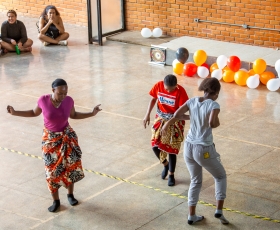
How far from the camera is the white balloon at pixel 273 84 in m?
10.0

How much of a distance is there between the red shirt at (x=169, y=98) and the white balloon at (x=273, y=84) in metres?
4.00

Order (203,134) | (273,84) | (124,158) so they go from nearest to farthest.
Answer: (203,134) < (124,158) < (273,84)

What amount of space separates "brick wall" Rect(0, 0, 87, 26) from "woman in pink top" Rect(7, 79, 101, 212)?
31.1 ft

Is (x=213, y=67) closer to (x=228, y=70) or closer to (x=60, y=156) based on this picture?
(x=228, y=70)

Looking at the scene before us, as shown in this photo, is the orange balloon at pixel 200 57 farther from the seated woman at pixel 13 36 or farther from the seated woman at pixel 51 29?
the seated woman at pixel 13 36

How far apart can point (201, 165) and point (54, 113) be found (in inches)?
60.0

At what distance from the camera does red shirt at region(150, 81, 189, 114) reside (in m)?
6.37

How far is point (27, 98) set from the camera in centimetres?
1003

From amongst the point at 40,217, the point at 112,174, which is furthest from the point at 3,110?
the point at 40,217

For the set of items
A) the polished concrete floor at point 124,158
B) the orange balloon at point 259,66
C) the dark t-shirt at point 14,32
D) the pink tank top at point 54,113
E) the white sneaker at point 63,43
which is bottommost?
the polished concrete floor at point 124,158

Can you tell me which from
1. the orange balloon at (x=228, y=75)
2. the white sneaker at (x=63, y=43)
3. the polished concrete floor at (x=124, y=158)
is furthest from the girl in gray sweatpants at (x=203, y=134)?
the white sneaker at (x=63, y=43)

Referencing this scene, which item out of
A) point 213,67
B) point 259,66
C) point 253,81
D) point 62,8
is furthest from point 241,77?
point 62,8

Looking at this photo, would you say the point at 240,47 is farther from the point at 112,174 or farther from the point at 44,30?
the point at 112,174

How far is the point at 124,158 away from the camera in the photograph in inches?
297
